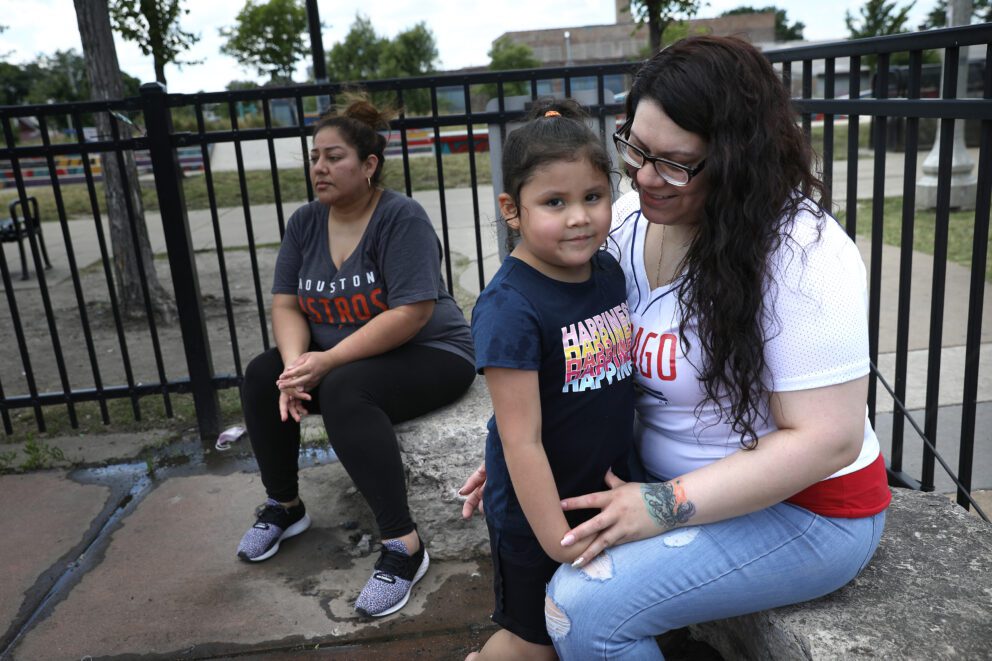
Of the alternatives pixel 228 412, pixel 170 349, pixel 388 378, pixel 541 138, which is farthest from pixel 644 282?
pixel 170 349

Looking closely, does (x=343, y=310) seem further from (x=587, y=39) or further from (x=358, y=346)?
(x=587, y=39)

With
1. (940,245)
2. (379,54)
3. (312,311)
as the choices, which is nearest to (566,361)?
(940,245)

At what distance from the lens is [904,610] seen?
166 cm

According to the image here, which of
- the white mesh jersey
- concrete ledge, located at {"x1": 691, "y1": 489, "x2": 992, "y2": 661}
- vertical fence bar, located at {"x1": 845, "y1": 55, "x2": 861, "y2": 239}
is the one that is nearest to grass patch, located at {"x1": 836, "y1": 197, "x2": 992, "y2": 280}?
vertical fence bar, located at {"x1": 845, "y1": 55, "x2": 861, "y2": 239}

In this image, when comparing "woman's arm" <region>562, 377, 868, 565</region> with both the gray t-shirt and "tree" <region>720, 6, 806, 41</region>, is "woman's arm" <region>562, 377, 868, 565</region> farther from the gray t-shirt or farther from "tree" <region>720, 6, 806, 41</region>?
"tree" <region>720, 6, 806, 41</region>

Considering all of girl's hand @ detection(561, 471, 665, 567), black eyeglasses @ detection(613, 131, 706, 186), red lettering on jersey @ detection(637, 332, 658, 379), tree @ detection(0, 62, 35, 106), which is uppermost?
tree @ detection(0, 62, 35, 106)

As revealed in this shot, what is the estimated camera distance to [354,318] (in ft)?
9.60

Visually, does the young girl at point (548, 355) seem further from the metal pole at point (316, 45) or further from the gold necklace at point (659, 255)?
the metal pole at point (316, 45)

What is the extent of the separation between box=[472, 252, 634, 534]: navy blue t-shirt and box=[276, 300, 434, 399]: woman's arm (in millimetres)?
904

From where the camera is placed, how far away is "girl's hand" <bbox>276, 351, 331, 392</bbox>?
273cm

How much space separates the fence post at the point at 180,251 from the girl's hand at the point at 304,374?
1.18 meters

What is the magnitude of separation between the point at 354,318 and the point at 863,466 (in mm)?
1748

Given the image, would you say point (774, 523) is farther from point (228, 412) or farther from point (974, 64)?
point (974, 64)

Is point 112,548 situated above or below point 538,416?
below
